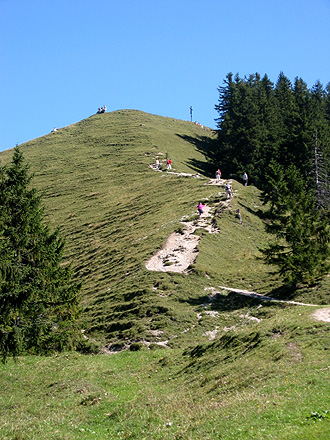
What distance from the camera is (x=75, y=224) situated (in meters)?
60.2

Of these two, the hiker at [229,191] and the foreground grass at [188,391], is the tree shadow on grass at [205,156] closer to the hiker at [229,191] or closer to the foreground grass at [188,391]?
the hiker at [229,191]

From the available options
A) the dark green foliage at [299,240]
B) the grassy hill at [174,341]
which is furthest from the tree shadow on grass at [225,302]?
the dark green foliage at [299,240]

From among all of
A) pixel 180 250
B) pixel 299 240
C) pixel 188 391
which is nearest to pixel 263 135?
pixel 180 250

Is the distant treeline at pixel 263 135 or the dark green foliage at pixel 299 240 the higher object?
the distant treeline at pixel 263 135

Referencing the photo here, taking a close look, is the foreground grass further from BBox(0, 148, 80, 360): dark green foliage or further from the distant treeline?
the distant treeline

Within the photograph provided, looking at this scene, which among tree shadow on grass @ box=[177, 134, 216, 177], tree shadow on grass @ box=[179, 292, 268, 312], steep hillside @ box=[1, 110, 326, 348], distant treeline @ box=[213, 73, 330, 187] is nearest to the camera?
tree shadow on grass @ box=[179, 292, 268, 312]

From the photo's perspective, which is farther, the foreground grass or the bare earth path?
the bare earth path

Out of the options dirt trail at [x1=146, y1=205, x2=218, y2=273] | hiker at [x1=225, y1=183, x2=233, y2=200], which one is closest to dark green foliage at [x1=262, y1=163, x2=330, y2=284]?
dirt trail at [x1=146, y1=205, x2=218, y2=273]

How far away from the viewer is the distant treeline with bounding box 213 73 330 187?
213ft

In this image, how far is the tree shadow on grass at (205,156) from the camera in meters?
79.4

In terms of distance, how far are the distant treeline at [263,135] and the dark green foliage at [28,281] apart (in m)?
38.8

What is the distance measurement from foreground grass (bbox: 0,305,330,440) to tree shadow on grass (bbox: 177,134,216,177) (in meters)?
55.6

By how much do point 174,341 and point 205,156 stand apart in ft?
216

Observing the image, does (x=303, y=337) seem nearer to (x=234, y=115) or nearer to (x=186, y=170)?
(x=186, y=170)
